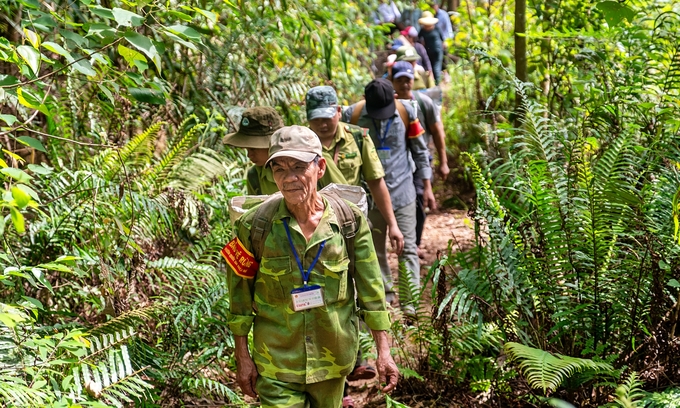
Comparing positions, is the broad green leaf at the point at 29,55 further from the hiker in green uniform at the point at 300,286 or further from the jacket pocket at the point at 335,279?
the jacket pocket at the point at 335,279

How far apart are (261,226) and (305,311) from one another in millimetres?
433

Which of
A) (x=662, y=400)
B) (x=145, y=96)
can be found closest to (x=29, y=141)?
(x=145, y=96)

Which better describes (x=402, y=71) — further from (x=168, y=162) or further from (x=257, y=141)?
(x=257, y=141)

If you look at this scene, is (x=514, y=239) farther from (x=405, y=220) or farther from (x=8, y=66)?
(x=8, y=66)

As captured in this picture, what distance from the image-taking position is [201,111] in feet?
25.2

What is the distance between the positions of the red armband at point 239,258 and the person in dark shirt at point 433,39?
10972mm

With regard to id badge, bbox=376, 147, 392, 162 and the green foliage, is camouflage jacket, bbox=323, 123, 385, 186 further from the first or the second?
the green foliage

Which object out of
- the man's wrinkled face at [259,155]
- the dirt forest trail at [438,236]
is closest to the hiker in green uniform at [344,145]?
the man's wrinkled face at [259,155]

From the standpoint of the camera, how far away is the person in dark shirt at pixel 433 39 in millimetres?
13680

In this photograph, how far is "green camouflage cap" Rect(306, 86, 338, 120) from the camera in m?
4.83

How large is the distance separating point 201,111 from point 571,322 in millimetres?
4789

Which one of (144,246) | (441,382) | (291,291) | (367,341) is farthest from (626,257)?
(144,246)

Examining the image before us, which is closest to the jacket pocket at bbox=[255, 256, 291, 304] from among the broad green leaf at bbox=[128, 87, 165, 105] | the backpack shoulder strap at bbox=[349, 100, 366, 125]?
the broad green leaf at bbox=[128, 87, 165, 105]

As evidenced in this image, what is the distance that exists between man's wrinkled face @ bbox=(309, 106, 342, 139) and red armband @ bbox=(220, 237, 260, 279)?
171 cm
